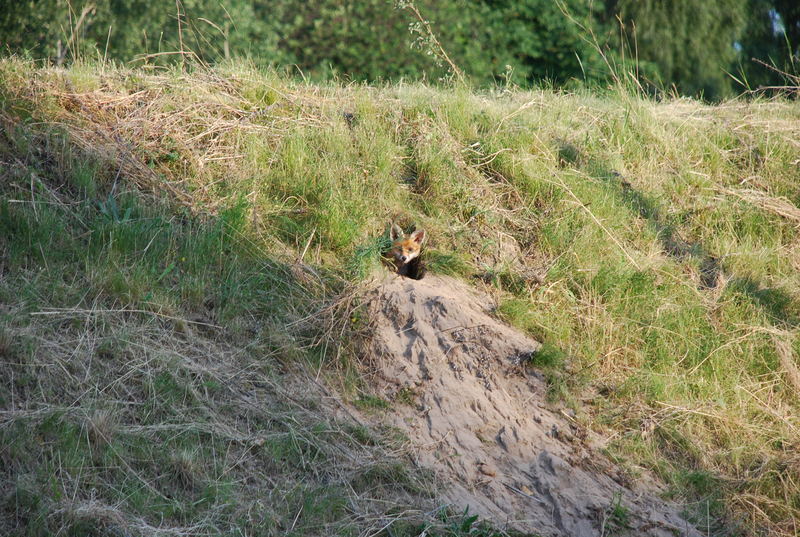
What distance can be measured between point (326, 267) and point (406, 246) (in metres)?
0.79

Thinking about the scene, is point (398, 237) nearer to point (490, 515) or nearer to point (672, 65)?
point (490, 515)

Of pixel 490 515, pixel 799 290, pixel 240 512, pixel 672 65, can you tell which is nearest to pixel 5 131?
pixel 240 512

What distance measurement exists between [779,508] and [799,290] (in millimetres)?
2967

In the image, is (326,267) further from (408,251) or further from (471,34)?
Result: (471,34)

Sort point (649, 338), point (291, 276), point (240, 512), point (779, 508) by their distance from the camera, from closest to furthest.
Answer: point (240, 512) → point (779, 508) → point (291, 276) → point (649, 338)

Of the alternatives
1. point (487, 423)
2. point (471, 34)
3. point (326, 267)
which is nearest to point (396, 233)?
point (326, 267)

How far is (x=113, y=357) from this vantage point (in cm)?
562

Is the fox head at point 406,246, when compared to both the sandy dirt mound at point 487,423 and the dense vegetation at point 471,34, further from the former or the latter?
the dense vegetation at point 471,34

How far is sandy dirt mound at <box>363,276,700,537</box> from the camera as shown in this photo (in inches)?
222

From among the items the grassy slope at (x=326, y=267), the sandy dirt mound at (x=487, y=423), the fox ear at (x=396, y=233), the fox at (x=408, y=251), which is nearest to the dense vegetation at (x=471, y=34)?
the grassy slope at (x=326, y=267)

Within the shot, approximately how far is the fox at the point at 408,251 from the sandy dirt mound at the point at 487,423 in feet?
1.07

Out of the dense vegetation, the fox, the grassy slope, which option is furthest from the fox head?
the dense vegetation

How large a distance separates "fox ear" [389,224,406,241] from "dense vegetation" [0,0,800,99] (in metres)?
8.00

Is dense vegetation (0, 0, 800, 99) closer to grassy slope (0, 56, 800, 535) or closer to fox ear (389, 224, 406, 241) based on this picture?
grassy slope (0, 56, 800, 535)
